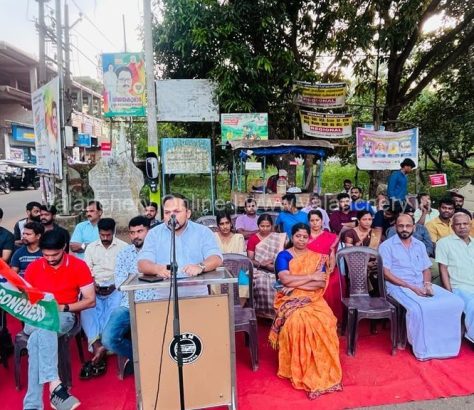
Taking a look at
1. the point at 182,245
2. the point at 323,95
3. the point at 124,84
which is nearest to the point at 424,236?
the point at 182,245

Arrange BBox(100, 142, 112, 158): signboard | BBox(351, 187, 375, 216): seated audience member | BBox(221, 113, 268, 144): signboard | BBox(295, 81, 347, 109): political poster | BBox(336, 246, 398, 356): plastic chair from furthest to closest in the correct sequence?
BBox(295, 81, 347, 109): political poster → BBox(100, 142, 112, 158): signboard → BBox(221, 113, 268, 144): signboard → BBox(351, 187, 375, 216): seated audience member → BBox(336, 246, 398, 356): plastic chair

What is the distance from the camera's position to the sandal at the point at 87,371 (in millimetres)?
3422

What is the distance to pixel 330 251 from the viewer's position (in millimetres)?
4672

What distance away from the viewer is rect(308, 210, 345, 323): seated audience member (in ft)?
14.9

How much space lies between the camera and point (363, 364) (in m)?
3.61

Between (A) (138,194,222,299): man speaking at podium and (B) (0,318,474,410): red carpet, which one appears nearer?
(A) (138,194,222,299): man speaking at podium

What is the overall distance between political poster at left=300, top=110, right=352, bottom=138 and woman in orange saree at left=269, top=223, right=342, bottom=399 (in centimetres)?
688

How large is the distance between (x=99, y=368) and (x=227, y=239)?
218 centimetres

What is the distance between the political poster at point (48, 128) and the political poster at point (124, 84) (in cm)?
109

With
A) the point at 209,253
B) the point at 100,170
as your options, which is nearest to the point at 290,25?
the point at 100,170

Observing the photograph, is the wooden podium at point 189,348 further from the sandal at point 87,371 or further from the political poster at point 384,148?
the political poster at point 384,148

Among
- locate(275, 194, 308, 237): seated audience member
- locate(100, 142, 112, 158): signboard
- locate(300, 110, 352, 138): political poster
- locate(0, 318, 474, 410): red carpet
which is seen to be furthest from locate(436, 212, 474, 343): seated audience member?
locate(100, 142, 112, 158): signboard

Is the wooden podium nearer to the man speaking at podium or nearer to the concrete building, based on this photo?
the man speaking at podium

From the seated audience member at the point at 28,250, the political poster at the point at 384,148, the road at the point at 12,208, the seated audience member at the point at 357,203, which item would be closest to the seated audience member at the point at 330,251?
the seated audience member at the point at 357,203
